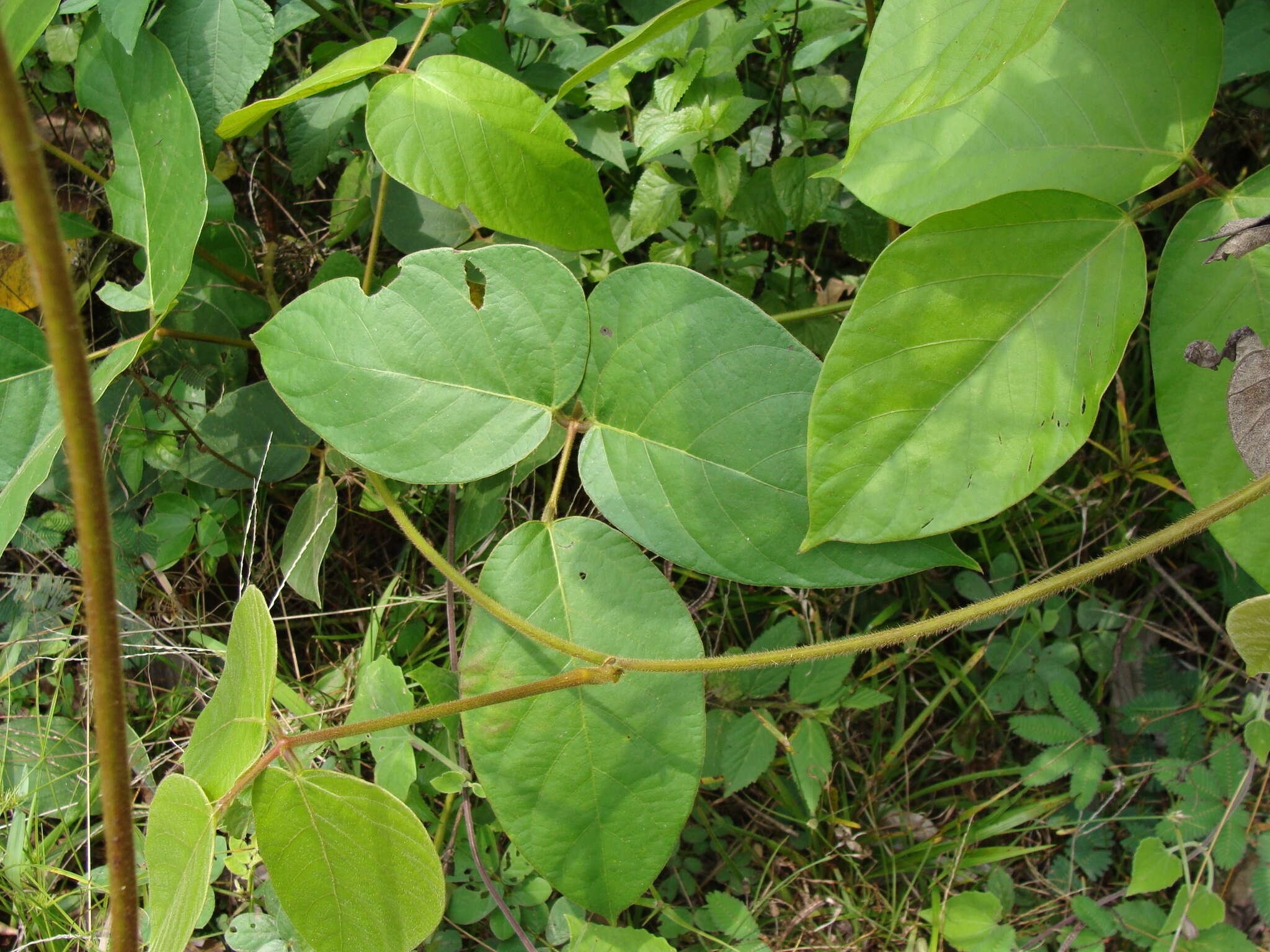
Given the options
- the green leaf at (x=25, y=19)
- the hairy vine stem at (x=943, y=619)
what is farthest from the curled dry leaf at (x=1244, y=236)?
the green leaf at (x=25, y=19)

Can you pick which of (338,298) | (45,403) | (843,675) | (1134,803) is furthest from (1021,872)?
(45,403)

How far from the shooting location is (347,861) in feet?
3.28

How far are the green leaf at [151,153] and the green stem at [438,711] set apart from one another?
2.09 ft

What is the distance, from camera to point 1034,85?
1.04 metres

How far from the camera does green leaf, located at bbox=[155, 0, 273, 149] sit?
1.30 metres

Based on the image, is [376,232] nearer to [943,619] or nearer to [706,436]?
[706,436]

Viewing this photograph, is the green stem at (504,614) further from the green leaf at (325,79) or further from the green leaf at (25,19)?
the green leaf at (25,19)

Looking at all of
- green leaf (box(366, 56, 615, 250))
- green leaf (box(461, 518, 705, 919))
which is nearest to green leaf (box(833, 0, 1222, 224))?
green leaf (box(366, 56, 615, 250))

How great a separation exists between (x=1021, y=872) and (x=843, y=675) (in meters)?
0.57

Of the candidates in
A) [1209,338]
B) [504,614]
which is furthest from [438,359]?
[1209,338]

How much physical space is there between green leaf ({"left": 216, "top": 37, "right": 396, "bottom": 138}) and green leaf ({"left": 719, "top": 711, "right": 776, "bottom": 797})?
1.11 metres

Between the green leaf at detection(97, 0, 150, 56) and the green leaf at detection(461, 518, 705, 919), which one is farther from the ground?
the green leaf at detection(97, 0, 150, 56)

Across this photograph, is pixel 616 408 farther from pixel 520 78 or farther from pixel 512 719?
pixel 520 78

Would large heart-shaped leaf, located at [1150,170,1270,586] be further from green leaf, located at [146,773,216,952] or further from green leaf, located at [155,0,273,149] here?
green leaf, located at [155,0,273,149]
